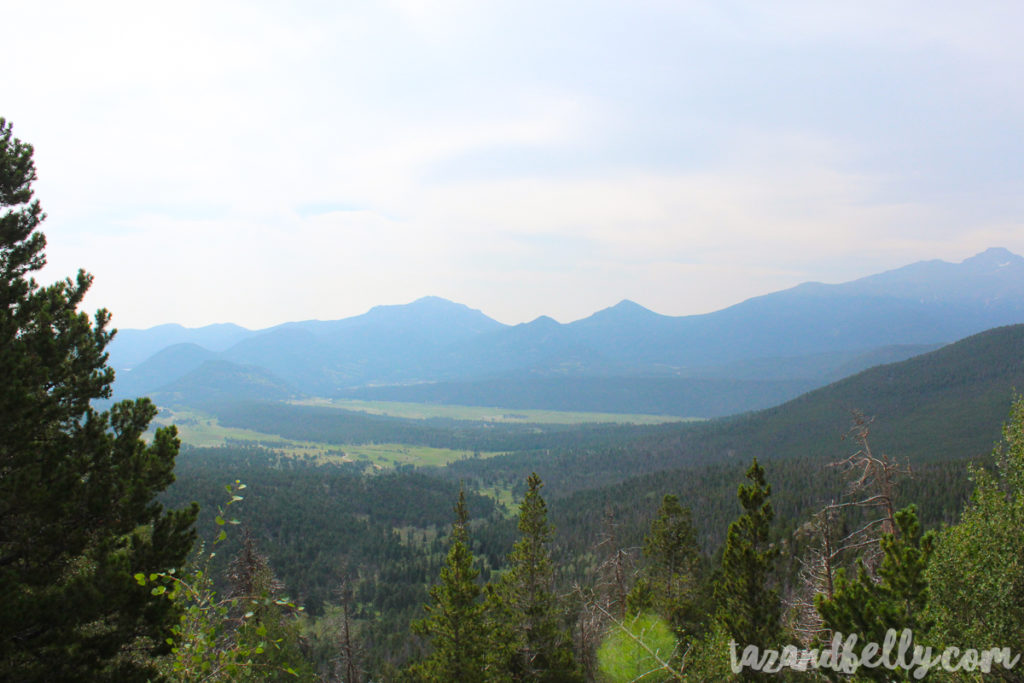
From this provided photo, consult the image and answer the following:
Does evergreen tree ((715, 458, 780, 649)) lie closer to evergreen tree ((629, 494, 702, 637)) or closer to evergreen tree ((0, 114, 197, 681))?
evergreen tree ((629, 494, 702, 637))

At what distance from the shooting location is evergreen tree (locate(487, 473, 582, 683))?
23.9m

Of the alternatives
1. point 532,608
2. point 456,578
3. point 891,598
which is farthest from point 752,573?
point 456,578

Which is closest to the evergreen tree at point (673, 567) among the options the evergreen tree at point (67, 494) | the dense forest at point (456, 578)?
the dense forest at point (456, 578)

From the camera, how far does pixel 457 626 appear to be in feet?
74.0

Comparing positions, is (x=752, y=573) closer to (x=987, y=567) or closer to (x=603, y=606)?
(x=987, y=567)

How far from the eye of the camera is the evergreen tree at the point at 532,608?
23.9m

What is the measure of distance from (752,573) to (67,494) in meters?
18.9

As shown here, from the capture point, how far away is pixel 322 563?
312ft

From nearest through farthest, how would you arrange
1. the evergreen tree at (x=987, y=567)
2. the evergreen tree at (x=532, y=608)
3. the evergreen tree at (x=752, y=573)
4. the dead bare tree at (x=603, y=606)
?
the evergreen tree at (x=987, y=567) → the evergreen tree at (x=752, y=573) → the dead bare tree at (x=603, y=606) → the evergreen tree at (x=532, y=608)

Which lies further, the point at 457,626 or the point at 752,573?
the point at 457,626

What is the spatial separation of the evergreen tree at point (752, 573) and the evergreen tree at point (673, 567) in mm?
12399

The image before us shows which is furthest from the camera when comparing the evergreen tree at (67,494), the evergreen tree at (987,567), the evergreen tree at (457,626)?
the evergreen tree at (457,626)

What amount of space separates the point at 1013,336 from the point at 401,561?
206796mm

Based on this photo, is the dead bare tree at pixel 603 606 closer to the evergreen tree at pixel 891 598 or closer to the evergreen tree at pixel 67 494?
the evergreen tree at pixel 891 598
